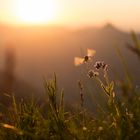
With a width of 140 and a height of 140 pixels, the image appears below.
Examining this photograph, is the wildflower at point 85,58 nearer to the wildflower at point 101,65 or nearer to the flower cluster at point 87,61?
the flower cluster at point 87,61

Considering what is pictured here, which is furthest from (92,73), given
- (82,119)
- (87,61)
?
(82,119)

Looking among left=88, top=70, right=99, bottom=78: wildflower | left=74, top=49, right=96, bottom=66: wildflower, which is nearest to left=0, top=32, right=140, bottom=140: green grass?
left=88, top=70, right=99, bottom=78: wildflower

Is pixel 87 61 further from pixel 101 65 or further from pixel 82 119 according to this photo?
pixel 82 119

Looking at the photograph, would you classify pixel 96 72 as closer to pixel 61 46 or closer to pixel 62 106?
pixel 62 106

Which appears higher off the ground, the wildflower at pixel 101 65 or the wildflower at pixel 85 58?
the wildflower at pixel 85 58

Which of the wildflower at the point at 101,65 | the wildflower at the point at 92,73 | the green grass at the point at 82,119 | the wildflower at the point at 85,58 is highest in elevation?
the wildflower at the point at 85,58

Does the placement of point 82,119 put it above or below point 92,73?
below

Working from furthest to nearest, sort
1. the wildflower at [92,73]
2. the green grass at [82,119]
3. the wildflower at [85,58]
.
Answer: the wildflower at [92,73] < the wildflower at [85,58] < the green grass at [82,119]

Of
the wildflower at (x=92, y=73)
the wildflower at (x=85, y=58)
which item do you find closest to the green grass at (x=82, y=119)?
the wildflower at (x=92, y=73)

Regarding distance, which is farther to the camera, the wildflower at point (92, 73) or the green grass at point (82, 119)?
the wildflower at point (92, 73)

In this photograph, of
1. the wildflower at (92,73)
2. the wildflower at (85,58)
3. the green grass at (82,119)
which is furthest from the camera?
the wildflower at (92,73)
